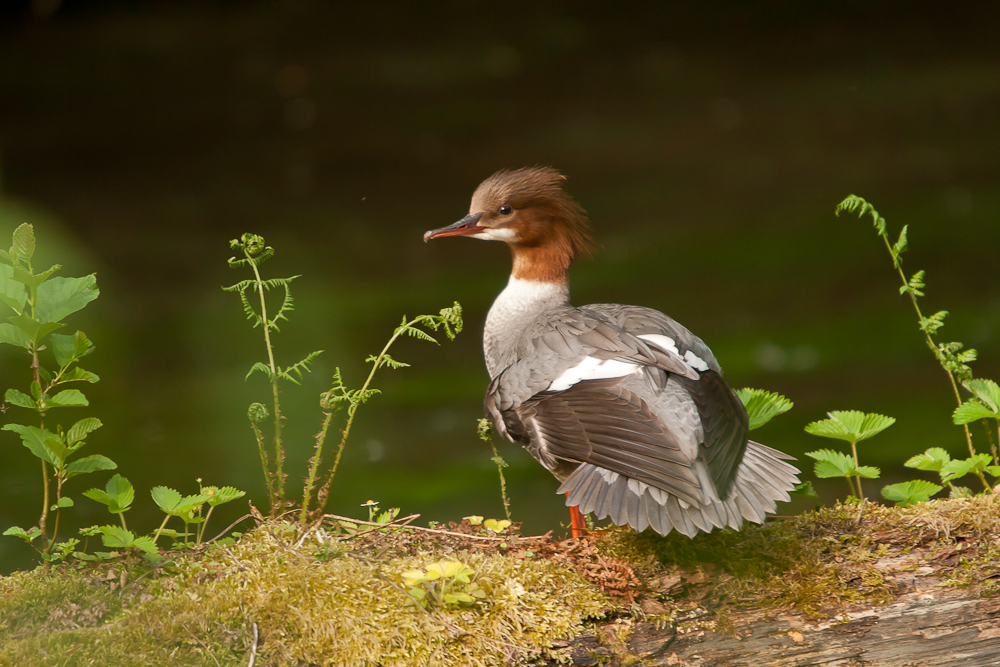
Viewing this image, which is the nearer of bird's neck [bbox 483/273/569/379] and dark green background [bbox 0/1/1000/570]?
bird's neck [bbox 483/273/569/379]

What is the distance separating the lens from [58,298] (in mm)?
1771

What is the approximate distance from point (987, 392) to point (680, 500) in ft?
3.43

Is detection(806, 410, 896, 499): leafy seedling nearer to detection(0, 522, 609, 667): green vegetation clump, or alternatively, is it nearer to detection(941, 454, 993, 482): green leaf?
detection(941, 454, 993, 482): green leaf

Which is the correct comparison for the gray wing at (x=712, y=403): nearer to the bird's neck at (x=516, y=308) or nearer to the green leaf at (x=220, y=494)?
the bird's neck at (x=516, y=308)

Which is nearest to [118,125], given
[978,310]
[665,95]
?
[665,95]

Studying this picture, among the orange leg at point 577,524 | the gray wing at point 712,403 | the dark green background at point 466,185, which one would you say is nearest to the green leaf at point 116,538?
the orange leg at point 577,524

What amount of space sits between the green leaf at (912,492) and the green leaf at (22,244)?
7.17 ft

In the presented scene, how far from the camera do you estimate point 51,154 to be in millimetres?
5180

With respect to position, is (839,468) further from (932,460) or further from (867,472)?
(932,460)

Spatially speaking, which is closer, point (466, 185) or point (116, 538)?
point (116, 538)

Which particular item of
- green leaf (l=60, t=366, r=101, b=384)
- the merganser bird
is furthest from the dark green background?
green leaf (l=60, t=366, r=101, b=384)

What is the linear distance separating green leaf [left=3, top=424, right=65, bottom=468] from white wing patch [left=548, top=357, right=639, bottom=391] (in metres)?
1.25

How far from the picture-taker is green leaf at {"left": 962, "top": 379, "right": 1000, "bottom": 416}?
7.61 feet

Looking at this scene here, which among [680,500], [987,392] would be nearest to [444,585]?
[680,500]
